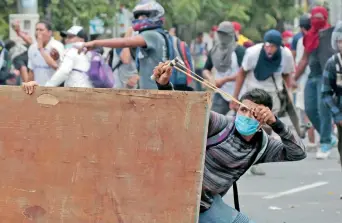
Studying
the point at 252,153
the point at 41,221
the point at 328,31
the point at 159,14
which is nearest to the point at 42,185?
the point at 41,221

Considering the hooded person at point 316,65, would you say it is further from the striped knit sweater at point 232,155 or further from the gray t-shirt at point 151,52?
the striped knit sweater at point 232,155

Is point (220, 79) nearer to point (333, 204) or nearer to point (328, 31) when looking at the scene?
point (328, 31)

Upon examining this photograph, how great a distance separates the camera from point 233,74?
13781 millimetres

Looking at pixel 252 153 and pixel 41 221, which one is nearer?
pixel 41 221

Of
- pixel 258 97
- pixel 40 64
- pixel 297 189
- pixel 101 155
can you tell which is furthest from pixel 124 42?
pixel 40 64

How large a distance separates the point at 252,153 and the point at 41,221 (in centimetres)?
124

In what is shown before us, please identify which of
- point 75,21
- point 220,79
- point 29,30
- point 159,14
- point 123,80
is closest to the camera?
point 159,14

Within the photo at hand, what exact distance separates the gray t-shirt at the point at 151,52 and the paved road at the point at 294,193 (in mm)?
1385

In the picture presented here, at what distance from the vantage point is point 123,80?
1485 centimetres

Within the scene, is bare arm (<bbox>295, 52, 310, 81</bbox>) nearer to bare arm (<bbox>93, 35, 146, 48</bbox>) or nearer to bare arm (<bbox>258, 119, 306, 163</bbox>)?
bare arm (<bbox>93, 35, 146, 48</bbox>)

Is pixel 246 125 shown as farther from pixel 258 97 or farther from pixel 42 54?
pixel 42 54

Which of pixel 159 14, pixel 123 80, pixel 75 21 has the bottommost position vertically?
pixel 75 21

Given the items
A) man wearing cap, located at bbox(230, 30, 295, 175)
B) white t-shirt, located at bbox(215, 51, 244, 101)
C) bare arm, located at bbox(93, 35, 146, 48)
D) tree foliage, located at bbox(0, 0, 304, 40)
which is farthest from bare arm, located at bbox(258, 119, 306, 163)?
tree foliage, located at bbox(0, 0, 304, 40)

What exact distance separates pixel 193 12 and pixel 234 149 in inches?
801
